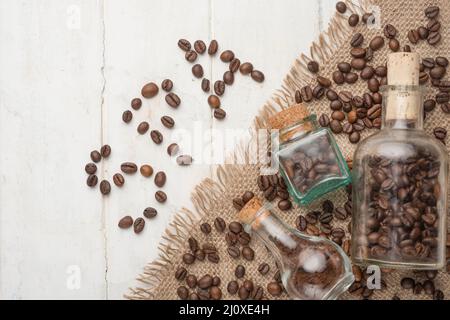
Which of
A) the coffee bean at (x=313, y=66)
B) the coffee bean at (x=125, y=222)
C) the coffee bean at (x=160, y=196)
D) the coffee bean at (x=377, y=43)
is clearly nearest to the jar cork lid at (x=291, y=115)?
the coffee bean at (x=313, y=66)

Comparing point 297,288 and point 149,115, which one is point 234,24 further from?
point 297,288

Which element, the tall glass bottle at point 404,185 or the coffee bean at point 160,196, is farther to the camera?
the coffee bean at point 160,196

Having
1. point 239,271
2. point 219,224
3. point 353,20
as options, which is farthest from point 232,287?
point 353,20

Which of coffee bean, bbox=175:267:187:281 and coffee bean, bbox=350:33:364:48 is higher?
coffee bean, bbox=350:33:364:48

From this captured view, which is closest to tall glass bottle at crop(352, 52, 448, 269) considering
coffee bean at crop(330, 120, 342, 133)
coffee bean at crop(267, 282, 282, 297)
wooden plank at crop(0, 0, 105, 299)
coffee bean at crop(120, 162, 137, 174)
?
coffee bean at crop(330, 120, 342, 133)

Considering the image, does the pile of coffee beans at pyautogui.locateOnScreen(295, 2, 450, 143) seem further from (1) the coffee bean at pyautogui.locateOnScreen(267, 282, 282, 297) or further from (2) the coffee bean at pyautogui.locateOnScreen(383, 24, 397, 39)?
(1) the coffee bean at pyautogui.locateOnScreen(267, 282, 282, 297)

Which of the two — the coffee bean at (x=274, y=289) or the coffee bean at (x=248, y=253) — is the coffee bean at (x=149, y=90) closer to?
the coffee bean at (x=248, y=253)

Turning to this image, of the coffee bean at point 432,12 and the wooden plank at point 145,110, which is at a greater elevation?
the coffee bean at point 432,12

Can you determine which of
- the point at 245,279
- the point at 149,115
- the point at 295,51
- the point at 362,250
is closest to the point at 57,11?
the point at 149,115
